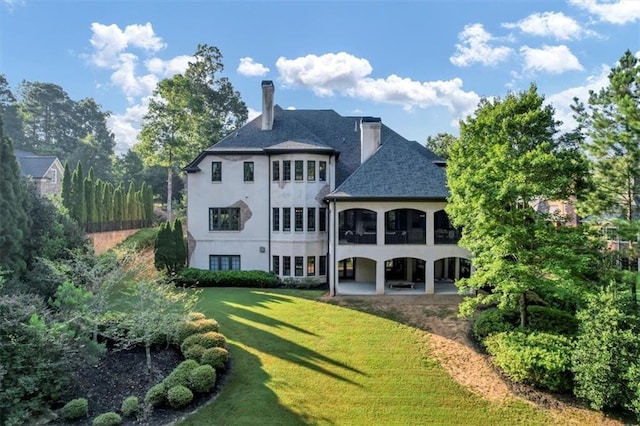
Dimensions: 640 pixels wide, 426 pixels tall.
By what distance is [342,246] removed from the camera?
20.0m

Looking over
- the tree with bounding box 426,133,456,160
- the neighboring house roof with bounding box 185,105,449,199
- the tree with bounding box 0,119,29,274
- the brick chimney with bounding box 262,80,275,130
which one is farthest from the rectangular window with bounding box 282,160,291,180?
the tree with bounding box 426,133,456,160

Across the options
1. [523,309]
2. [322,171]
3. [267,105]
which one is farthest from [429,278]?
[267,105]

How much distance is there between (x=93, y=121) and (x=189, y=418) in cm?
8060

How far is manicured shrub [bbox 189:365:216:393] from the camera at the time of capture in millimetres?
10473

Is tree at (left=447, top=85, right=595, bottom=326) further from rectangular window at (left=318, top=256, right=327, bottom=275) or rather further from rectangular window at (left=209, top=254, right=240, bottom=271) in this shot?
rectangular window at (left=209, top=254, right=240, bottom=271)

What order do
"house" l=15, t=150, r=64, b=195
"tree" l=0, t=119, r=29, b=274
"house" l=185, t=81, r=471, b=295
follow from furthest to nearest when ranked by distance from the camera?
"house" l=15, t=150, r=64, b=195
"house" l=185, t=81, r=471, b=295
"tree" l=0, t=119, r=29, b=274

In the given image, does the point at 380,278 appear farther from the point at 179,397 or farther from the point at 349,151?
the point at 179,397

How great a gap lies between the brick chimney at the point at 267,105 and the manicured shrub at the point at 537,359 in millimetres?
19170

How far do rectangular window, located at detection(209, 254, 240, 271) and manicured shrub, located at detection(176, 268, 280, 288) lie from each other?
1.47m

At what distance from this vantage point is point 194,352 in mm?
11953

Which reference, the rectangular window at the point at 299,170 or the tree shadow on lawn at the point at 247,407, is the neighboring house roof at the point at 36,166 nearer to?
the rectangular window at the point at 299,170

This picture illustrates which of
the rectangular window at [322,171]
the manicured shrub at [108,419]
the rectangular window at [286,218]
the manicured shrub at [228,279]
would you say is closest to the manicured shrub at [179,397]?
the manicured shrub at [108,419]

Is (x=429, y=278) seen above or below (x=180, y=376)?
above

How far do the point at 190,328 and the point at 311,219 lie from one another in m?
11.2
